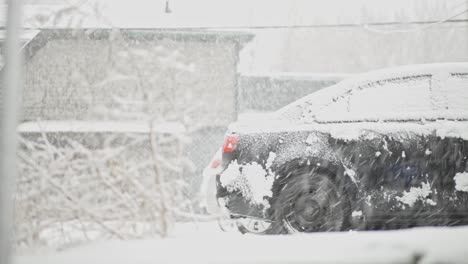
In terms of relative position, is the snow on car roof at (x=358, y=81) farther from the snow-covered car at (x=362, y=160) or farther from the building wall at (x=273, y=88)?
the building wall at (x=273, y=88)

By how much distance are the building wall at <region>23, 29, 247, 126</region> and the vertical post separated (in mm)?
970

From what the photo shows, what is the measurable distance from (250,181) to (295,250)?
6.39ft

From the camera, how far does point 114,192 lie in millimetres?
2434

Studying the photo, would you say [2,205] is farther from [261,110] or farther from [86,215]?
[261,110]

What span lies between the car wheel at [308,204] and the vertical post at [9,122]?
2241mm

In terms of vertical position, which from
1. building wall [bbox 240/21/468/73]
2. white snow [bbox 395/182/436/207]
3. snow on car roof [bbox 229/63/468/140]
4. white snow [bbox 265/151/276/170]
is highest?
building wall [bbox 240/21/468/73]

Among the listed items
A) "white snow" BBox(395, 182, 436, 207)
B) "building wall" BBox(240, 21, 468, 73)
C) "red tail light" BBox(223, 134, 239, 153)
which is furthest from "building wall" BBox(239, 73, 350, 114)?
"white snow" BBox(395, 182, 436, 207)

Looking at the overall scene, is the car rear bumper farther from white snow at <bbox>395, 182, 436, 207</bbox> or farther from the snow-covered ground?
the snow-covered ground

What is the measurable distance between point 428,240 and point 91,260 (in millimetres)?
1167

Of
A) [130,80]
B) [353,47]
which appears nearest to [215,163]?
[130,80]

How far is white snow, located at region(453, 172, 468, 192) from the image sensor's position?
3100 millimetres

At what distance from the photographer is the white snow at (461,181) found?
310 cm

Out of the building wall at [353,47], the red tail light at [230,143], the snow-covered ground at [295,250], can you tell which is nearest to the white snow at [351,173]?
the red tail light at [230,143]

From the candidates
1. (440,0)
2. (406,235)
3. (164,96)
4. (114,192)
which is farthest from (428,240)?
(440,0)
